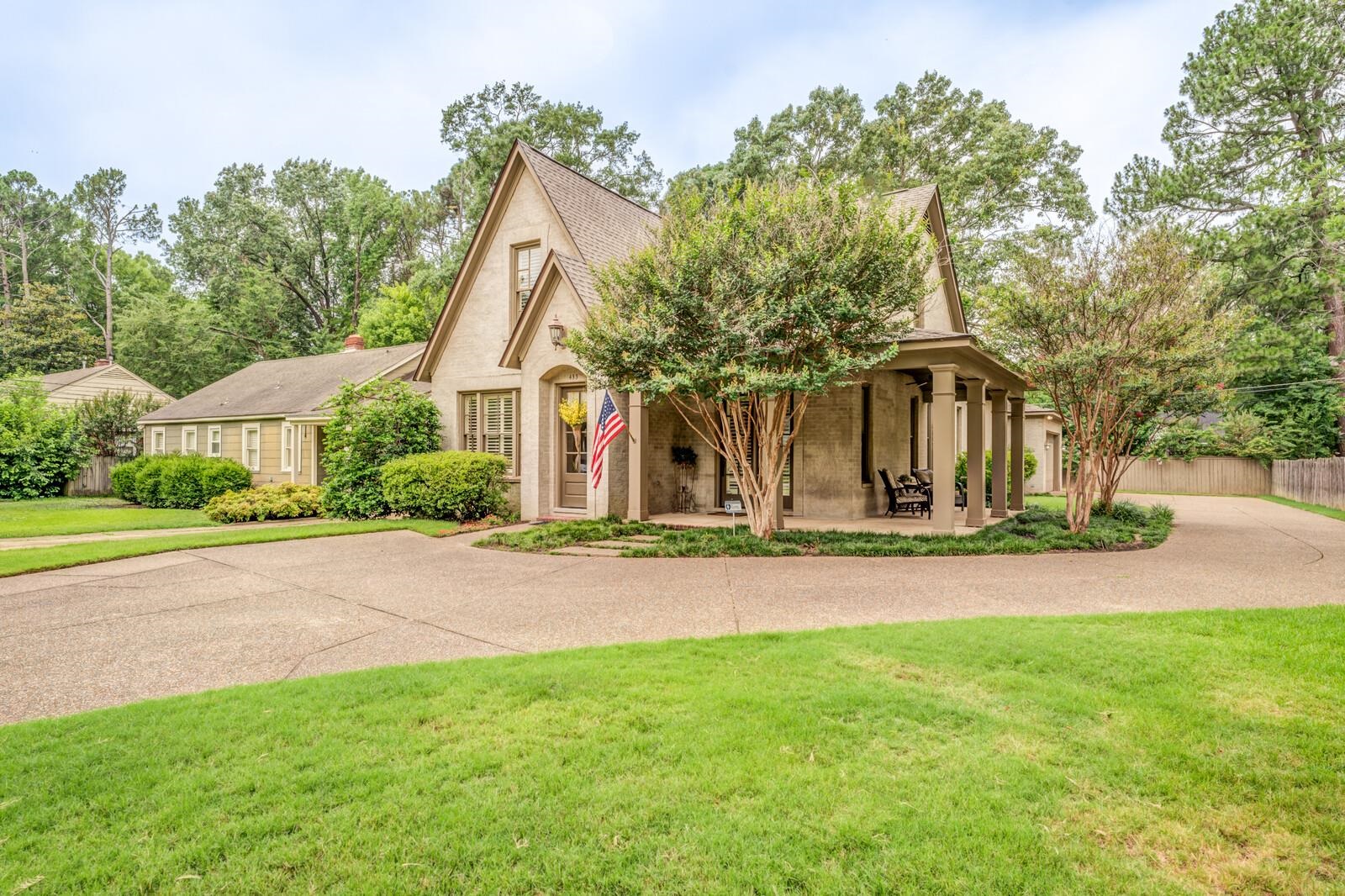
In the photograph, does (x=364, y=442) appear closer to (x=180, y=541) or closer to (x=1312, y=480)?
(x=180, y=541)

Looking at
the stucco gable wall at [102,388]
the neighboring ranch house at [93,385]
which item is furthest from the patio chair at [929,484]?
the neighboring ranch house at [93,385]

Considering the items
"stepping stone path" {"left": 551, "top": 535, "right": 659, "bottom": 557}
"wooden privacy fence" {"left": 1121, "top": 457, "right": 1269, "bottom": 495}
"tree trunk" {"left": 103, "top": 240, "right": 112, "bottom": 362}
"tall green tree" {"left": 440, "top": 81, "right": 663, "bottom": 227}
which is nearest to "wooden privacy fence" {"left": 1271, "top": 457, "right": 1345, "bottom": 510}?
"wooden privacy fence" {"left": 1121, "top": 457, "right": 1269, "bottom": 495}

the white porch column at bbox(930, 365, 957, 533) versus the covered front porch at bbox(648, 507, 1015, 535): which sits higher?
the white porch column at bbox(930, 365, 957, 533)

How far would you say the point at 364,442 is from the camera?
50.4 feet

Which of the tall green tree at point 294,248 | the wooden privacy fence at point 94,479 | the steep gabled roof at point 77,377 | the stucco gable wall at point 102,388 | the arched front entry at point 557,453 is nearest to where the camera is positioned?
the arched front entry at point 557,453

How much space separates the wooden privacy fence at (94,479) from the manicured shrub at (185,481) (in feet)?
17.3

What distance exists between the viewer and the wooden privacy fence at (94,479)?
23.8m

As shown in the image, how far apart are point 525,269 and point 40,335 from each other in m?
36.4

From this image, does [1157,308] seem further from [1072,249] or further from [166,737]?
[166,737]

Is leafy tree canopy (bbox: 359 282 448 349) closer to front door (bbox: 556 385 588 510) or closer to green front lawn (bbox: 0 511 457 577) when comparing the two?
green front lawn (bbox: 0 511 457 577)

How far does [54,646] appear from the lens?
548 cm

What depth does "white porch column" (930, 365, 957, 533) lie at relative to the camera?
1120cm

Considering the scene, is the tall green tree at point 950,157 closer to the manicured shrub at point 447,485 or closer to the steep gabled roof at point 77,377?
the manicured shrub at point 447,485

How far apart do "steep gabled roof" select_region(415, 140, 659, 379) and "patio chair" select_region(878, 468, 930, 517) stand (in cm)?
771
